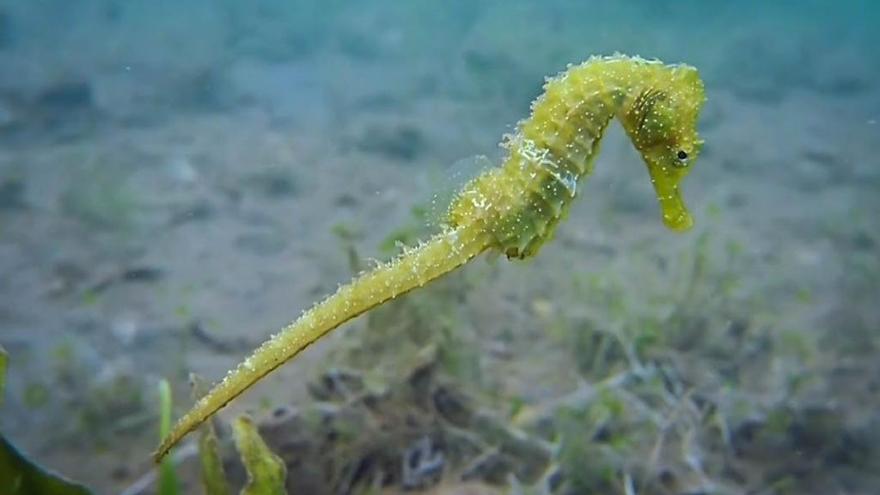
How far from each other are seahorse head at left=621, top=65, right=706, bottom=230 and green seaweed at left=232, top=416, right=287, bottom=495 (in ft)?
3.62

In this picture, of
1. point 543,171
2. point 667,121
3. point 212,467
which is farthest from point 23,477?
point 667,121

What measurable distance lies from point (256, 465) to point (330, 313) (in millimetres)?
738

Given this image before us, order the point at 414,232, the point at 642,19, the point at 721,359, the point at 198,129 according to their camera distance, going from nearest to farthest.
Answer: the point at 721,359, the point at 414,232, the point at 198,129, the point at 642,19

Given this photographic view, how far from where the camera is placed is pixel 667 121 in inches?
53.4

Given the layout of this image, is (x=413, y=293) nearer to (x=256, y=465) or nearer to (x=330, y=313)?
(x=256, y=465)

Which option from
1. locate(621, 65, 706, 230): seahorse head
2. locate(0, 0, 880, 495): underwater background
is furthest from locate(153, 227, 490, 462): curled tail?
locate(621, 65, 706, 230): seahorse head

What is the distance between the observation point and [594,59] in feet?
4.45

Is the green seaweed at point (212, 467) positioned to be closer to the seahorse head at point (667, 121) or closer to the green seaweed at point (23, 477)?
the green seaweed at point (23, 477)

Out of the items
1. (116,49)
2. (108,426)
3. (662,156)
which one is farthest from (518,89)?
(662,156)

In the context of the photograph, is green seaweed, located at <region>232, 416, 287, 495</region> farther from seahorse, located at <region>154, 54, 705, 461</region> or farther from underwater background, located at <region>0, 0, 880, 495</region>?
underwater background, located at <region>0, 0, 880, 495</region>

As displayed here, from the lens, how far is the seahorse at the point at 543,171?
51.0 inches

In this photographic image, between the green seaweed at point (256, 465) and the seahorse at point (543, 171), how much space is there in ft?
1.62

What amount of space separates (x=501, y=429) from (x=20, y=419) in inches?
98.2

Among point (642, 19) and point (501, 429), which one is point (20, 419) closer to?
point (501, 429)
